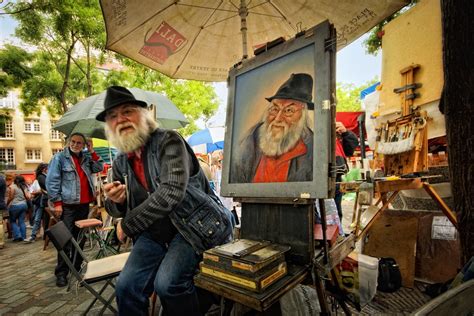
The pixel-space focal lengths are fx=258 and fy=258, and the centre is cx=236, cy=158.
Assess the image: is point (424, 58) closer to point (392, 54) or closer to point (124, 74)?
point (392, 54)

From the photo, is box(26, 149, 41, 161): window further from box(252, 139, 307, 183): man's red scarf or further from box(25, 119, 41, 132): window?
box(252, 139, 307, 183): man's red scarf

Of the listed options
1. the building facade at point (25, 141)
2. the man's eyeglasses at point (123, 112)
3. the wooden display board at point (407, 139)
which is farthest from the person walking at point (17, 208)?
the building facade at point (25, 141)

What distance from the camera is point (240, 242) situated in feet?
4.35

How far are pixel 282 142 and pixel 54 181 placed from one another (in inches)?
136

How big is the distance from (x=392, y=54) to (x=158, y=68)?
2.68 metres

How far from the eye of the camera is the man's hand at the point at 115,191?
1662 millimetres

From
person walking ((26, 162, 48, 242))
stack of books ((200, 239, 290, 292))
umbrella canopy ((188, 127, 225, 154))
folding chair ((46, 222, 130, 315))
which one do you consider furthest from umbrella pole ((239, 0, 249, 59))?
umbrella canopy ((188, 127, 225, 154))

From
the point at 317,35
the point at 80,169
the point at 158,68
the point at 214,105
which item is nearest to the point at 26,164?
the point at 214,105

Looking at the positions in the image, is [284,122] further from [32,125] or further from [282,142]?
[32,125]

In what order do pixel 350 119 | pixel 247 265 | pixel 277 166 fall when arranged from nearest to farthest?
pixel 247 265 → pixel 277 166 → pixel 350 119

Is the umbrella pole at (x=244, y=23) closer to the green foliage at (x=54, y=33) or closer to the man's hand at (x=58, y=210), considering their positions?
the man's hand at (x=58, y=210)

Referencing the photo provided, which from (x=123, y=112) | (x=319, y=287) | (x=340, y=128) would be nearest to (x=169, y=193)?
(x=123, y=112)

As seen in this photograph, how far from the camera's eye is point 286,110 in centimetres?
146

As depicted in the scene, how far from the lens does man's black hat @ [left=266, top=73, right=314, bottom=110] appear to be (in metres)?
1.37
